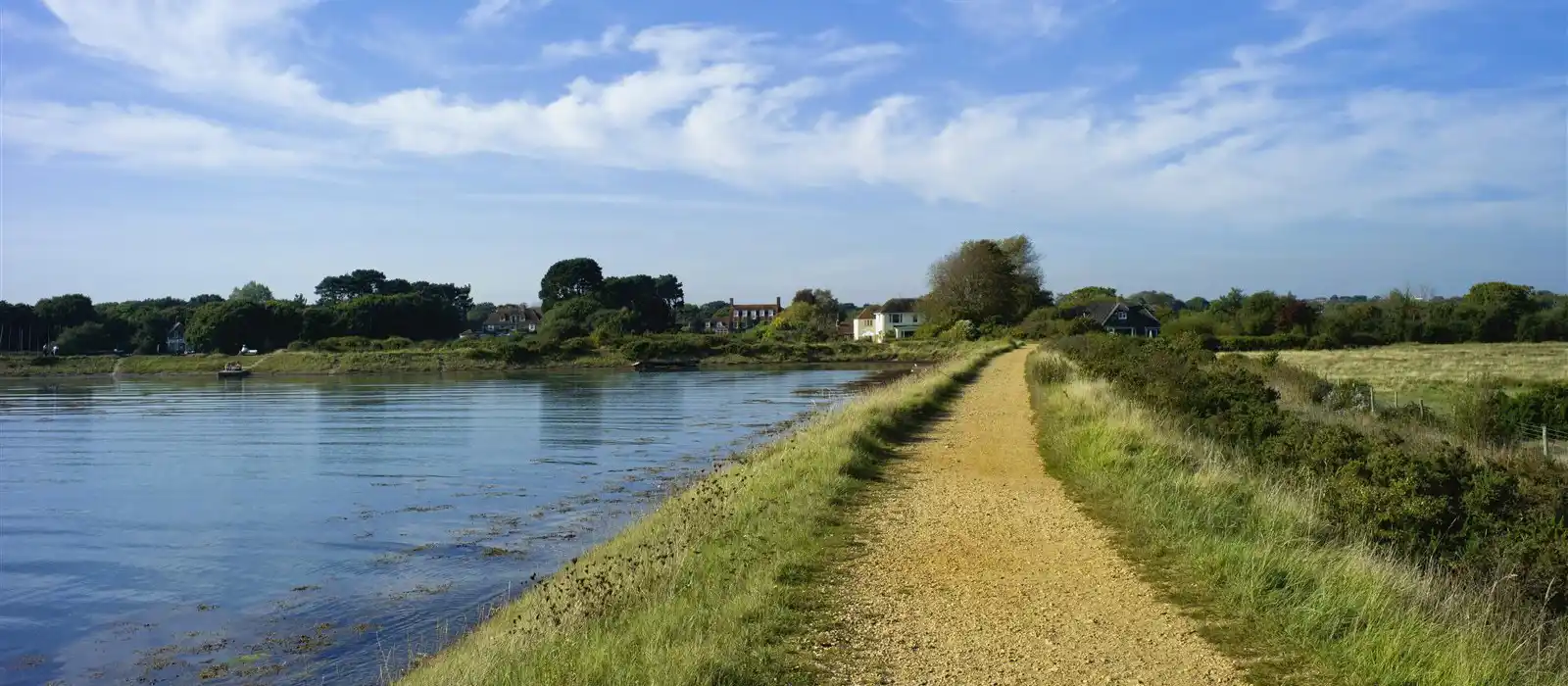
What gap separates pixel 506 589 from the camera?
11.1 m

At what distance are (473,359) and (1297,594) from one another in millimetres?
75815

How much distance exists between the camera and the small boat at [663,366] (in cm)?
7475

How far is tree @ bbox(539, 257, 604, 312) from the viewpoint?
368 feet

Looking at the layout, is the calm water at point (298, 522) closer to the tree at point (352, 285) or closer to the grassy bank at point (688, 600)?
the grassy bank at point (688, 600)

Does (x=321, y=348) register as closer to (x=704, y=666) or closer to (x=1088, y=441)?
(x=1088, y=441)

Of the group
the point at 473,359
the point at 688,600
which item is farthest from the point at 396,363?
the point at 688,600

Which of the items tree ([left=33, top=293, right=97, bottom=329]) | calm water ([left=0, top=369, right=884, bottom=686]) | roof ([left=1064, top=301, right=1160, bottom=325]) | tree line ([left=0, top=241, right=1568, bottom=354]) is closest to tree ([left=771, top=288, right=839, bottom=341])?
tree line ([left=0, top=241, right=1568, bottom=354])

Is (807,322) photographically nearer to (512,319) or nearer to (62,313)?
(512,319)

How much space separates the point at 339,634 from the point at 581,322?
88.2m

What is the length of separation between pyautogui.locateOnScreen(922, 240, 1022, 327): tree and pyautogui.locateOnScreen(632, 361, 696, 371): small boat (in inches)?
845

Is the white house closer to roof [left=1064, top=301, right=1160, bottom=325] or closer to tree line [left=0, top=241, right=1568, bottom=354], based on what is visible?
tree line [left=0, top=241, right=1568, bottom=354]

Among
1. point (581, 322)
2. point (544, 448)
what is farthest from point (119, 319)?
point (544, 448)

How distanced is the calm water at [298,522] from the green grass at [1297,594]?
6434mm

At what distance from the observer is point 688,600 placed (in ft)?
25.3
